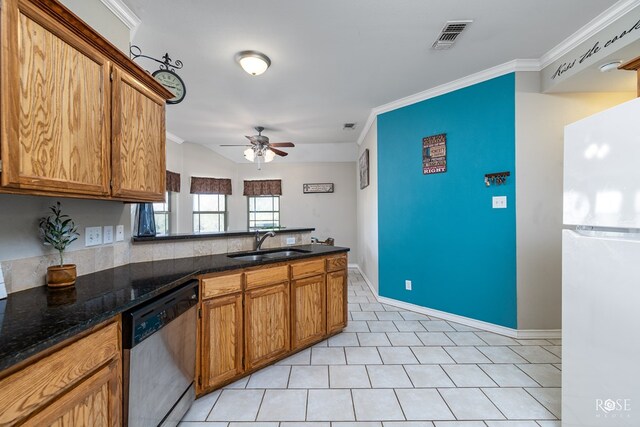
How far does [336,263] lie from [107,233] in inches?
75.6

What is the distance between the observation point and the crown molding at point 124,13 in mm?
1916

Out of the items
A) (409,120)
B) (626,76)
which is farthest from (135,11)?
(626,76)

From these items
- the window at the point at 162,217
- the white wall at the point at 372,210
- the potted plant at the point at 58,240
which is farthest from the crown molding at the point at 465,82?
the window at the point at 162,217

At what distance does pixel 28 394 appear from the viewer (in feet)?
2.69

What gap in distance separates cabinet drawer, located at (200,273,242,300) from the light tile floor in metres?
0.72

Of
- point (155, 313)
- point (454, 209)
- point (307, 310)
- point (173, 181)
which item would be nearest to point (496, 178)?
point (454, 209)

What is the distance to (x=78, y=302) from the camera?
1224 millimetres

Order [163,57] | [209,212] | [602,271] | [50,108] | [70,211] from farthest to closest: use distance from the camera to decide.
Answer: [209,212], [163,57], [70,211], [602,271], [50,108]

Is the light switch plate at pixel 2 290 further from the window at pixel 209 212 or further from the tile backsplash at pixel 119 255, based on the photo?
the window at pixel 209 212

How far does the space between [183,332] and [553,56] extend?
152 inches

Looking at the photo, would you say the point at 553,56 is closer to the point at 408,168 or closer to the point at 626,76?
the point at 626,76

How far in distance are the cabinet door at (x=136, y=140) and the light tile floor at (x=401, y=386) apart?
1477 mm

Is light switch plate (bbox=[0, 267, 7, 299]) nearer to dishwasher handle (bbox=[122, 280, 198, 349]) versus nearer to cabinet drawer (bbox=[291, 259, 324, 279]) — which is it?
dishwasher handle (bbox=[122, 280, 198, 349])

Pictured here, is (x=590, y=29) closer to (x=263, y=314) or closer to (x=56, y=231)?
(x=263, y=314)
